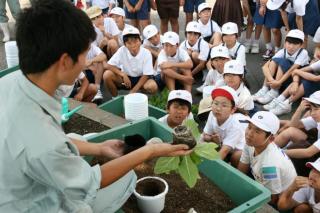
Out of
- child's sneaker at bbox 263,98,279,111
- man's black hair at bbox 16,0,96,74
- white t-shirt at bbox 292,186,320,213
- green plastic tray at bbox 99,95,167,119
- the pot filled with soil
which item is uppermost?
man's black hair at bbox 16,0,96,74

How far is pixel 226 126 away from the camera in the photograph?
3.93 meters

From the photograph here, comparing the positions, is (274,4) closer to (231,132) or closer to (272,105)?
(272,105)

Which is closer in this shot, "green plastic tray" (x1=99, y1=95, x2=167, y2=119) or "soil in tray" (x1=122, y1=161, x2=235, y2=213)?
"soil in tray" (x1=122, y1=161, x2=235, y2=213)

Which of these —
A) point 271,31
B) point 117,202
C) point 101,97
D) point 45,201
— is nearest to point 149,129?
point 117,202

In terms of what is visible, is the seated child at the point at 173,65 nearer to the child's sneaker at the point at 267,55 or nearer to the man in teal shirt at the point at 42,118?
the child's sneaker at the point at 267,55

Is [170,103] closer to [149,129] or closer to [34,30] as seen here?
[149,129]

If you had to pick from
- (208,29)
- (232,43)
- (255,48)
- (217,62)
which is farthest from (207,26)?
(217,62)

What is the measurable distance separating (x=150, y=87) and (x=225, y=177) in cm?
285

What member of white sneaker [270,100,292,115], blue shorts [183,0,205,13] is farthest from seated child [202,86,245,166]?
blue shorts [183,0,205,13]

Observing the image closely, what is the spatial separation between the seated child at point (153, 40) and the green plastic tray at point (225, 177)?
301 centimetres

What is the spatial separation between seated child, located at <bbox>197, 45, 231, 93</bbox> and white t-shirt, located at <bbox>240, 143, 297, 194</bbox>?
209 centimetres

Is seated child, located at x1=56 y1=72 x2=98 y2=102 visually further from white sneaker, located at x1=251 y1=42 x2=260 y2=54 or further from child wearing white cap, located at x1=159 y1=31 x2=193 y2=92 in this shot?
white sneaker, located at x1=251 y1=42 x2=260 y2=54

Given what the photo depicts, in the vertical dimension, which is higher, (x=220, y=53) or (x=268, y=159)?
(x=220, y=53)

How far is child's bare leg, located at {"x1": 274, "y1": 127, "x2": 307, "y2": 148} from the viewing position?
13.5ft
